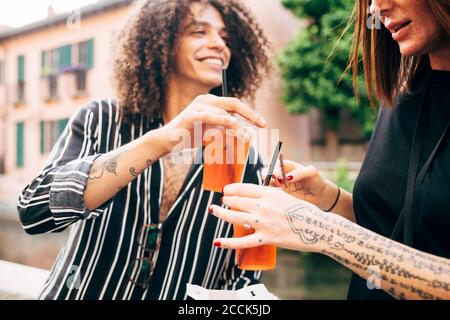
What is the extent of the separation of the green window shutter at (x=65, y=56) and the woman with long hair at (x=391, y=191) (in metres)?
11.4

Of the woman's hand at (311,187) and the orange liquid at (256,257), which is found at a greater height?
the woman's hand at (311,187)

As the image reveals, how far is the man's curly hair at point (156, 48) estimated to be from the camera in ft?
4.07

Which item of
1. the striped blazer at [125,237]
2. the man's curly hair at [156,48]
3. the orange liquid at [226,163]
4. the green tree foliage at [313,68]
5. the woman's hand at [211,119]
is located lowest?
the striped blazer at [125,237]

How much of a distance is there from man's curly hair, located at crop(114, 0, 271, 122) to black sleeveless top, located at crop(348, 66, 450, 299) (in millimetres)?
468

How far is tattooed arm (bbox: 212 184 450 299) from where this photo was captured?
68 cm

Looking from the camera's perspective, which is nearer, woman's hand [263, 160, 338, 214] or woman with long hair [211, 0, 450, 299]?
woman with long hair [211, 0, 450, 299]

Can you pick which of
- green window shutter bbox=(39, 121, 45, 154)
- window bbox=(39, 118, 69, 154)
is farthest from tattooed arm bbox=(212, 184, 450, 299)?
green window shutter bbox=(39, 121, 45, 154)

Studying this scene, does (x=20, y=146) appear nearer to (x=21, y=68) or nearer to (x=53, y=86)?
(x=53, y=86)

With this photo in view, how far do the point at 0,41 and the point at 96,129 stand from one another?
1369 cm

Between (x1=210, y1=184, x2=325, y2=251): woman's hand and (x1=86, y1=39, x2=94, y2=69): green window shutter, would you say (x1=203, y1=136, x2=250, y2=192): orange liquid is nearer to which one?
(x1=210, y1=184, x2=325, y2=251): woman's hand

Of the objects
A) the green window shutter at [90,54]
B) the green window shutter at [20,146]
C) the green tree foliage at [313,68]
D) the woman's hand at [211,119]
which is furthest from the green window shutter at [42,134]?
the woman's hand at [211,119]

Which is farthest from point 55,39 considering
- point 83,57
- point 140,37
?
point 140,37

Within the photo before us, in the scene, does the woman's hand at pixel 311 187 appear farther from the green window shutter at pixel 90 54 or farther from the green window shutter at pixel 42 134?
the green window shutter at pixel 42 134

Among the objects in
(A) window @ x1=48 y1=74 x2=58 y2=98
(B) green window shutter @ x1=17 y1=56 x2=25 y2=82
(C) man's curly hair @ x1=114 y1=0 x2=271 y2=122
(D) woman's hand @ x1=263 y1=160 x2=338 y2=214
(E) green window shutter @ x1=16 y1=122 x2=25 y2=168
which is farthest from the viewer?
(B) green window shutter @ x1=17 y1=56 x2=25 y2=82
